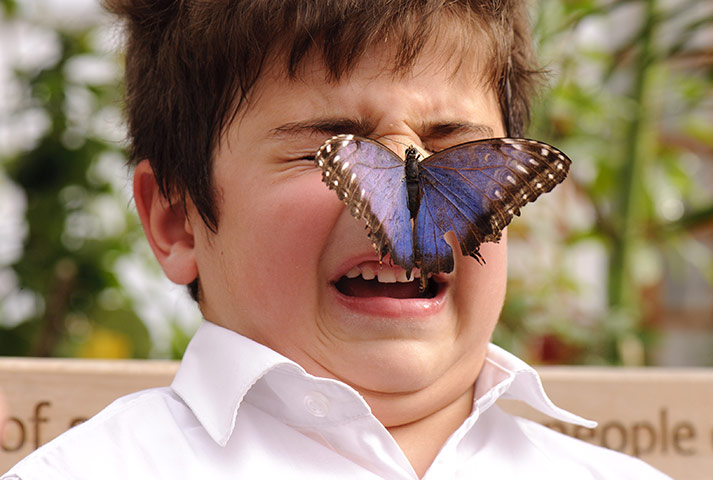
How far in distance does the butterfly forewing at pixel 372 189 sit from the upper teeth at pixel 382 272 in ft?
0.24

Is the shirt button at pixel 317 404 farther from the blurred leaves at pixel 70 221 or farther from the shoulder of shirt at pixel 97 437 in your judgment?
the blurred leaves at pixel 70 221

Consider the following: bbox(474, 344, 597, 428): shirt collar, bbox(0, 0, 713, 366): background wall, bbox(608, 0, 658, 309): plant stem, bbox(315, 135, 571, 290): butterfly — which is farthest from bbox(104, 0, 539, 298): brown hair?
bbox(608, 0, 658, 309): plant stem

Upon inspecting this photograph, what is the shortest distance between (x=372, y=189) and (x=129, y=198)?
110 centimetres

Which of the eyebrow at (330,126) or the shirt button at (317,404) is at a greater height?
the eyebrow at (330,126)

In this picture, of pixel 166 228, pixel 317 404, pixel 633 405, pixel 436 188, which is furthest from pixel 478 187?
pixel 633 405

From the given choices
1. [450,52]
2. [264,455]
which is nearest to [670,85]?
[450,52]

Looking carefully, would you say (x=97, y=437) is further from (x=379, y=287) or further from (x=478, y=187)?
(x=478, y=187)

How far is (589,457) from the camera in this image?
100 centimetres

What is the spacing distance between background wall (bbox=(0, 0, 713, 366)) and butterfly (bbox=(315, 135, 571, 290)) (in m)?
0.95

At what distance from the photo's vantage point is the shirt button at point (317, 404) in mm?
830

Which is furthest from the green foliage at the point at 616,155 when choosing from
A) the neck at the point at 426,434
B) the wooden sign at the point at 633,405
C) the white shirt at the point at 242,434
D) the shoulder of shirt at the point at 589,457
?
the white shirt at the point at 242,434

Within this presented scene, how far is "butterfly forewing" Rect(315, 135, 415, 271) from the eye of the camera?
0.73m

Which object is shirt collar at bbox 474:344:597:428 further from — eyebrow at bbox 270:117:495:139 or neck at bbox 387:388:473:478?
eyebrow at bbox 270:117:495:139

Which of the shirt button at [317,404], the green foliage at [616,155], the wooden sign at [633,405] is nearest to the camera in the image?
the shirt button at [317,404]
